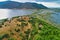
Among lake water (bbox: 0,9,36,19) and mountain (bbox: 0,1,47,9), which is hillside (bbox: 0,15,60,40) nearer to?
lake water (bbox: 0,9,36,19)

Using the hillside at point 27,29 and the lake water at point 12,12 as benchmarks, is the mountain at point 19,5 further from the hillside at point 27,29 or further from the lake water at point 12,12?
the hillside at point 27,29

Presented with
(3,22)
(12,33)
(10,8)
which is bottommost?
(12,33)

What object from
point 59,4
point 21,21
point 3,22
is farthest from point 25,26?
point 59,4

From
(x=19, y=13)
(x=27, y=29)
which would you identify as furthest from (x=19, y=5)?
(x=27, y=29)

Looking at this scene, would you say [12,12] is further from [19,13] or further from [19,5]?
[19,5]

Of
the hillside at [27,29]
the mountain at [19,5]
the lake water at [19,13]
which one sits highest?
the mountain at [19,5]

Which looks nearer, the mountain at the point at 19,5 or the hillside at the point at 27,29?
the hillside at the point at 27,29

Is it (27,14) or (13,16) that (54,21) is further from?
(13,16)

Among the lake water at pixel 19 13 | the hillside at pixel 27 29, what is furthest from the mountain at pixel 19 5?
the hillside at pixel 27 29
